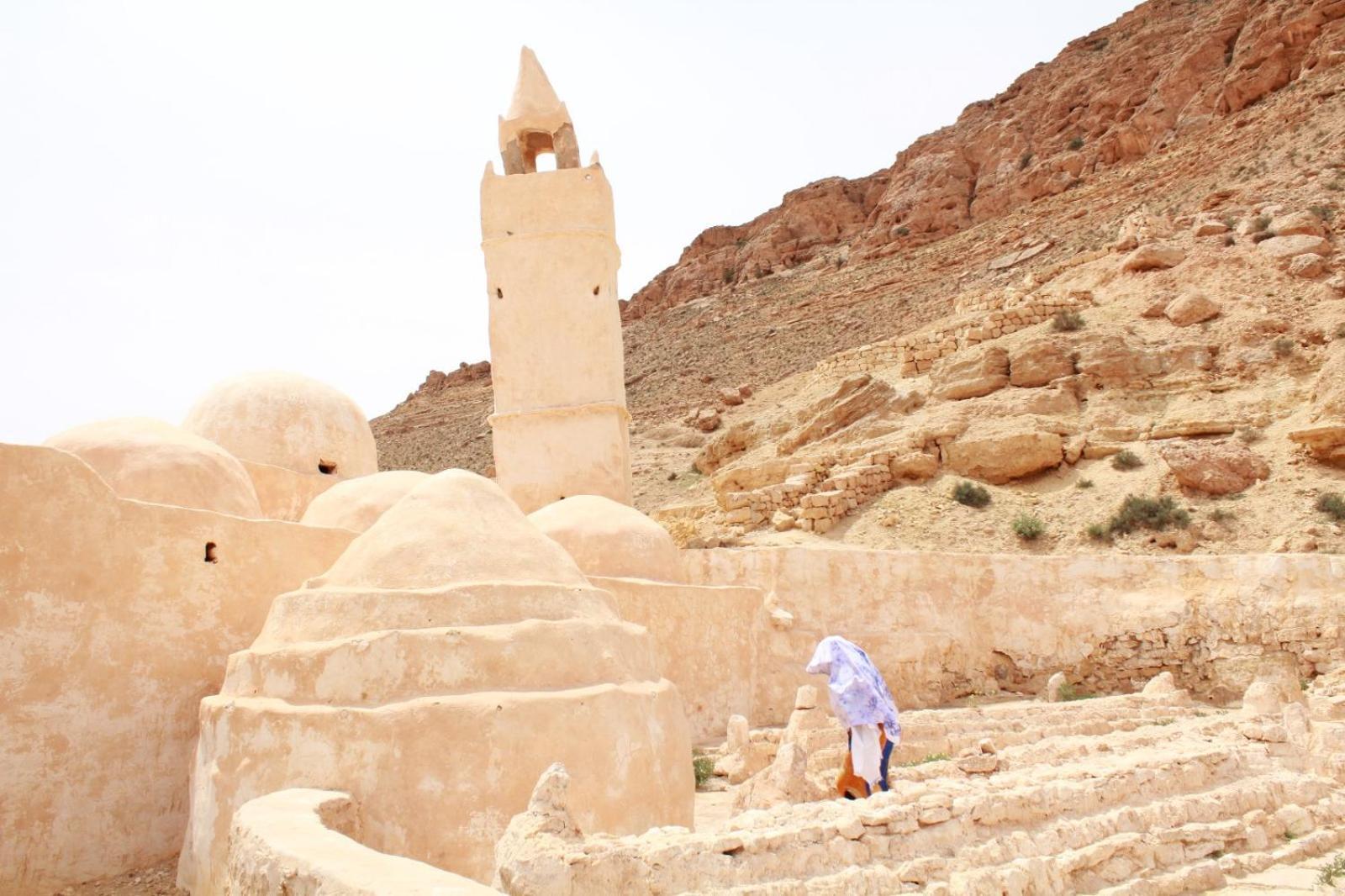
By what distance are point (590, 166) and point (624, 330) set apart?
1549 inches

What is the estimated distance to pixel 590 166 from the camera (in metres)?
14.7

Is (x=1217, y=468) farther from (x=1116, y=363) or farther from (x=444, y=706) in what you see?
(x=444, y=706)

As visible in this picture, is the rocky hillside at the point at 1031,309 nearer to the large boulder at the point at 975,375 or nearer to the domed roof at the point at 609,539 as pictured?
the large boulder at the point at 975,375

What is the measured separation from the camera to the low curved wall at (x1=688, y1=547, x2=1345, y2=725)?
457 inches

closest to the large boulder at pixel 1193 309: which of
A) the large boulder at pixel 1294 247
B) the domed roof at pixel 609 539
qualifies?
the large boulder at pixel 1294 247

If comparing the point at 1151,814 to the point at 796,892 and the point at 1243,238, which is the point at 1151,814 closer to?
the point at 796,892

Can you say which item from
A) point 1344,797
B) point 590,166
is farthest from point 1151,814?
point 590,166

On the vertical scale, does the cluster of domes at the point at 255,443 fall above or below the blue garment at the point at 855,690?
above

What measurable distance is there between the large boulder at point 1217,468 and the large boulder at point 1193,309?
5.66 meters

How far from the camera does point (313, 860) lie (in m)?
3.88

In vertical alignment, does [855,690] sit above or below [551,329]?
below

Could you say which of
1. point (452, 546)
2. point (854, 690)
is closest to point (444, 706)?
point (452, 546)

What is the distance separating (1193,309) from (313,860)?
21.9 m

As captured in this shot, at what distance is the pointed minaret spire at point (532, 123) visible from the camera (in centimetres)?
1524
